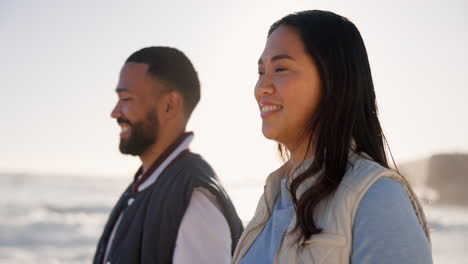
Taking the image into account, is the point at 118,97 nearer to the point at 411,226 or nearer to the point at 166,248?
the point at 166,248

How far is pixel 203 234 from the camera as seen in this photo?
3119mm

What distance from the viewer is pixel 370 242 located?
1.51 m

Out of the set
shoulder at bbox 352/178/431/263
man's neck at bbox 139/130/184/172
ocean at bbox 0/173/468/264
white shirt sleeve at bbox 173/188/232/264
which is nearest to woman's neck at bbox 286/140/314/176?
shoulder at bbox 352/178/431/263

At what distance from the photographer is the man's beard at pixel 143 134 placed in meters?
3.68

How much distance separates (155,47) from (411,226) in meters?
Answer: 2.78

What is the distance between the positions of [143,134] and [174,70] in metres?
0.48

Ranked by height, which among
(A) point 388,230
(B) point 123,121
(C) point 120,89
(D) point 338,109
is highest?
(C) point 120,89

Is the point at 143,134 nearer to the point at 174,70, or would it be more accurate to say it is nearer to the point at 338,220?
the point at 174,70

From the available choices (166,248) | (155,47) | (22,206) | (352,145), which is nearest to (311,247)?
(352,145)

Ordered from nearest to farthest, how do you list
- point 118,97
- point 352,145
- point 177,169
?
point 352,145, point 177,169, point 118,97

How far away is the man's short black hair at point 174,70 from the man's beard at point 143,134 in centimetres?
23

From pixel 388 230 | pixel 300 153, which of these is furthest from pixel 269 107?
pixel 388 230

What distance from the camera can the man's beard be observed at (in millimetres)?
3682

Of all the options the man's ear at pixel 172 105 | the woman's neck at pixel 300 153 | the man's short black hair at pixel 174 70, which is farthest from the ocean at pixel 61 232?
the woman's neck at pixel 300 153
